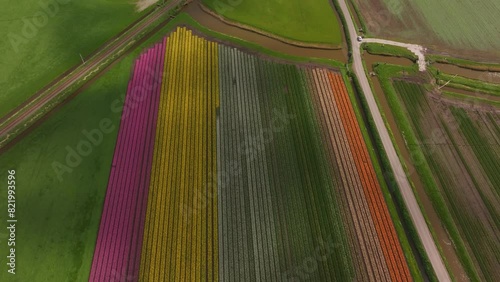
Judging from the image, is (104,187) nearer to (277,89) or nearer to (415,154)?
(277,89)

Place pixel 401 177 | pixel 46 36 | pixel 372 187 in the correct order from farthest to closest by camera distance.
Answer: pixel 46 36
pixel 401 177
pixel 372 187

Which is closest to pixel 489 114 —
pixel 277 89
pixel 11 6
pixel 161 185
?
pixel 277 89

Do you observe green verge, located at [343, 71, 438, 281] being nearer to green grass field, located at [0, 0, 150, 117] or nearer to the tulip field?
the tulip field

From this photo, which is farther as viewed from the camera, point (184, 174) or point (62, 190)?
point (184, 174)

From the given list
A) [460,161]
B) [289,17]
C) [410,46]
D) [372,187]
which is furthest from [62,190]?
[410,46]

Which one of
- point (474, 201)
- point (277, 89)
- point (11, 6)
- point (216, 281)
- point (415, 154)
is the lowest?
point (216, 281)

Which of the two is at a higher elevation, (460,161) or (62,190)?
(460,161)

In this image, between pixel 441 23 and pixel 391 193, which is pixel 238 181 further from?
pixel 441 23
